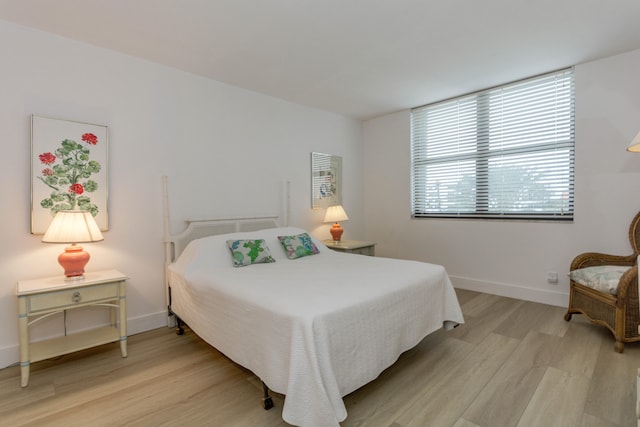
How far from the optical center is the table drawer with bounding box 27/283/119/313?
209 cm

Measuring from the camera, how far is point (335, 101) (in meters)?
4.12

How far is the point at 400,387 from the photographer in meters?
1.96

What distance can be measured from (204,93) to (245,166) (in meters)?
0.86

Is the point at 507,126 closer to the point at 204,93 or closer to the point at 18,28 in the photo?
the point at 204,93

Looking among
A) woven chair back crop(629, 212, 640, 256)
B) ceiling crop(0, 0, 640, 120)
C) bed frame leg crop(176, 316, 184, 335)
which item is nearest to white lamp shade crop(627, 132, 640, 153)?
woven chair back crop(629, 212, 640, 256)

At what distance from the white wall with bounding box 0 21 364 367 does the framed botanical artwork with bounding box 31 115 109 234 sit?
68mm

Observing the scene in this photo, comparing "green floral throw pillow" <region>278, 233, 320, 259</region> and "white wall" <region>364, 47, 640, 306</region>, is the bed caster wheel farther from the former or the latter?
"white wall" <region>364, 47, 640, 306</region>

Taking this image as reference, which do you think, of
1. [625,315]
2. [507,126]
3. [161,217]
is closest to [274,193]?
[161,217]

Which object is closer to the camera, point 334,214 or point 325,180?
point 334,214

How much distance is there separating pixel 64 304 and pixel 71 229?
0.52m

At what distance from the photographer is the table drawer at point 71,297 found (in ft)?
6.86

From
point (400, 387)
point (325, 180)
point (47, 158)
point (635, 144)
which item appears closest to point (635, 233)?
point (635, 144)

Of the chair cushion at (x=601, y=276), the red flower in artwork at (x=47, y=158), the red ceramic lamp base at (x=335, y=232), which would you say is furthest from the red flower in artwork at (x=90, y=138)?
the chair cushion at (x=601, y=276)

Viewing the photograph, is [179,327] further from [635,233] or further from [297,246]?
[635,233]
